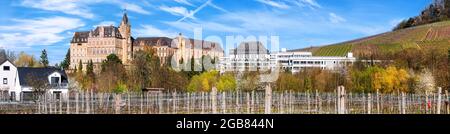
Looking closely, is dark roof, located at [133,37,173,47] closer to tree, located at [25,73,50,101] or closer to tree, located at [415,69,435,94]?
tree, located at [25,73,50,101]

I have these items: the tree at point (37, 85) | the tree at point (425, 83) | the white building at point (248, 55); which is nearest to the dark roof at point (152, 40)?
the white building at point (248, 55)

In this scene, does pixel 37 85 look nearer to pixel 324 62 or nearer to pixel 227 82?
pixel 227 82

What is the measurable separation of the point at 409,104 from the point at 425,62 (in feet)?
28.9

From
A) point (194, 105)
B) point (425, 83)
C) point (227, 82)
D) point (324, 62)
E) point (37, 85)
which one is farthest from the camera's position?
point (324, 62)

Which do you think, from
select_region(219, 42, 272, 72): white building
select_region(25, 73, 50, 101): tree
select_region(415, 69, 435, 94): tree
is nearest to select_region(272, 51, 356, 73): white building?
select_region(415, 69, 435, 94): tree

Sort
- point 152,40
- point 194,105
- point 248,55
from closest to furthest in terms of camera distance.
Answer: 1. point 152,40
2. point 248,55
3. point 194,105

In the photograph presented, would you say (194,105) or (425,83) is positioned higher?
(425,83)

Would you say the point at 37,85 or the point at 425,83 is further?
the point at 425,83

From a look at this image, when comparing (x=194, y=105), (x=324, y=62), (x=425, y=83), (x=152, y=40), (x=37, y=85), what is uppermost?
(x=152, y=40)

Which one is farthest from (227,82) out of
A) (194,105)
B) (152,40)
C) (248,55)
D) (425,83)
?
(152,40)
